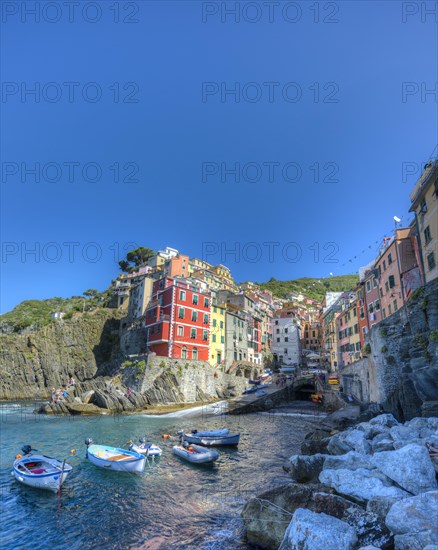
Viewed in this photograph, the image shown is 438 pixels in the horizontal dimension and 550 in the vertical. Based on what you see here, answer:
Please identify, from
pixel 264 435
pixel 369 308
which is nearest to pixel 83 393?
pixel 264 435

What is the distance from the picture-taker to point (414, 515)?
7680mm

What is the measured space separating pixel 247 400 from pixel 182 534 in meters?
36.3

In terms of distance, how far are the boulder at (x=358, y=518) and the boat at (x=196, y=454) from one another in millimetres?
12302

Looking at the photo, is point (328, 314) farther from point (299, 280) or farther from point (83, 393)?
point (299, 280)

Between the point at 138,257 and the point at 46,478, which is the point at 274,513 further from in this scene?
the point at 138,257

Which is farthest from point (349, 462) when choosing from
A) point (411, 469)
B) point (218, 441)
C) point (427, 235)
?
point (427, 235)

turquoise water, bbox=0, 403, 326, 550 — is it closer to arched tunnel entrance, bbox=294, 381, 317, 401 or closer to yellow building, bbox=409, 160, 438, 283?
yellow building, bbox=409, 160, 438, 283

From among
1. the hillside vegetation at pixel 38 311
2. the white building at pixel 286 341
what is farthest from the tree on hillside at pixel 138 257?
the white building at pixel 286 341

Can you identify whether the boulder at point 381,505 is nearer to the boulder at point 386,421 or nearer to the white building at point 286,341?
the boulder at point 386,421

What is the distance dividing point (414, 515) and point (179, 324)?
48.5m

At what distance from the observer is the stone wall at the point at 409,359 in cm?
1969

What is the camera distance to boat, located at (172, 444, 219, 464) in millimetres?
20891

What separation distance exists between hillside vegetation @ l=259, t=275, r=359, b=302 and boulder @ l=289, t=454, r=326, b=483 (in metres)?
140

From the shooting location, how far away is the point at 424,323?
70.1ft
